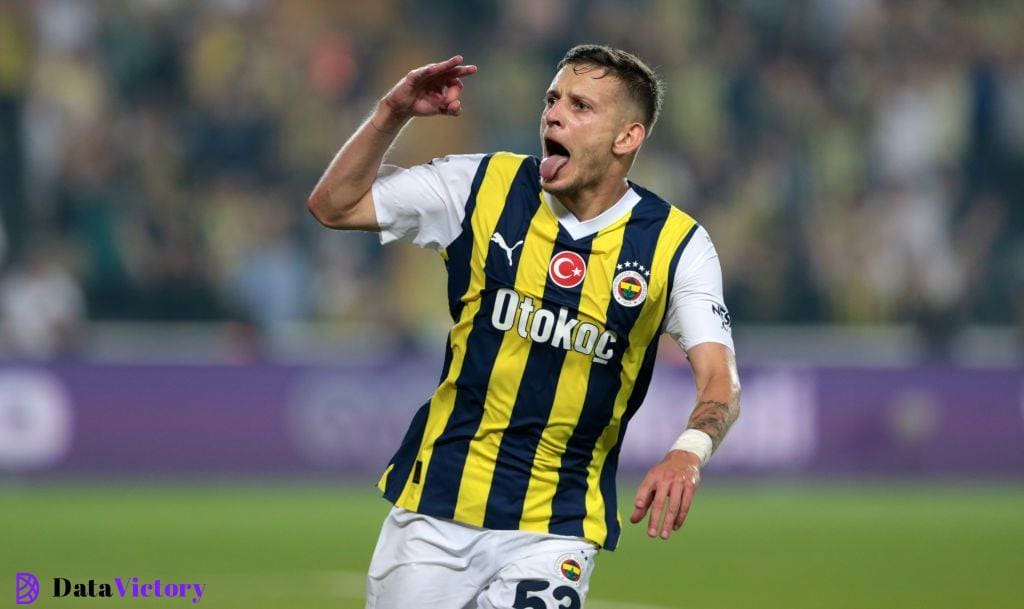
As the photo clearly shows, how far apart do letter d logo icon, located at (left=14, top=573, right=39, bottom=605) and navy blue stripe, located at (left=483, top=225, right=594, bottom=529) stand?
3.72m

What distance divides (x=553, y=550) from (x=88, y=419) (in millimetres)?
8691

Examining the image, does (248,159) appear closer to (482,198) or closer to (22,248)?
(22,248)

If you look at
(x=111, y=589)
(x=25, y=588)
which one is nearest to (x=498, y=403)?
(x=111, y=589)

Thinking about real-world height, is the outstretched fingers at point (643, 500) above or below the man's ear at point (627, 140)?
below

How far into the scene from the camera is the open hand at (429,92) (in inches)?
191

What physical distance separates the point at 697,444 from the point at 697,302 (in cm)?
58

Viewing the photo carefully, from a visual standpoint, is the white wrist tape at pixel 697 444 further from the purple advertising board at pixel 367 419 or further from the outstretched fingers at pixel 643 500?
the purple advertising board at pixel 367 419

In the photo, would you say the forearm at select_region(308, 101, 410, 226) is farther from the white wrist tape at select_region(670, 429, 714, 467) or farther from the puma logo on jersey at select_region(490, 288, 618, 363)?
the white wrist tape at select_region(670, 429, 714, 467)

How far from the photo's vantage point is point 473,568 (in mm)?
4844

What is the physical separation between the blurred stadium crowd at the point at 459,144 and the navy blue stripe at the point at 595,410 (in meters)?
8.95

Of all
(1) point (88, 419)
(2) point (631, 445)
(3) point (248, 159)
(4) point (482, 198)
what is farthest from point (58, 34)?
(4) point (482, 198)

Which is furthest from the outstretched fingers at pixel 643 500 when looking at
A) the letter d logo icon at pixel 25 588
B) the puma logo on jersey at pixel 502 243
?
the letter d logo icon at pixel 25 588

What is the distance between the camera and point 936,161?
1606cm

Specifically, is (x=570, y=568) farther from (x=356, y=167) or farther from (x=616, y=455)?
(x=356, y=167)
